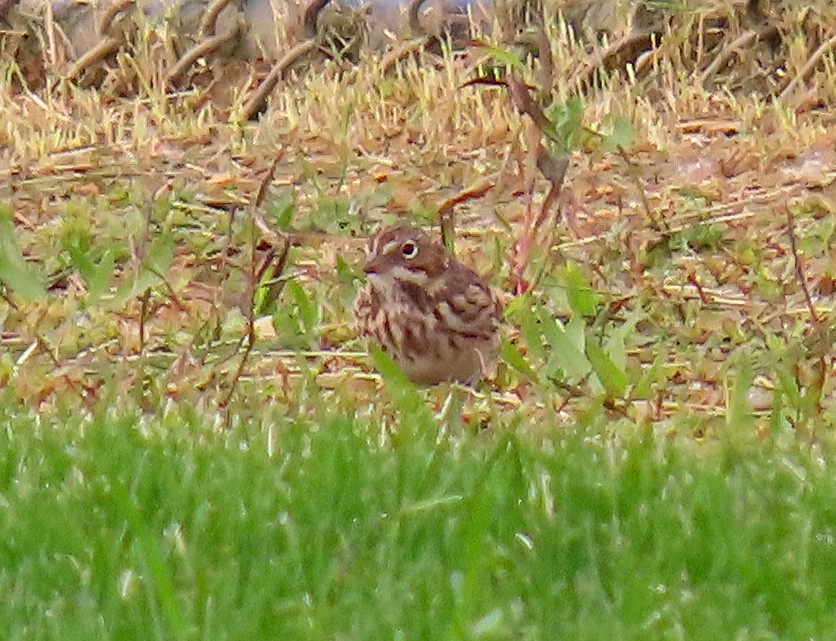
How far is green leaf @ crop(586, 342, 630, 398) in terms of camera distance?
216 inches

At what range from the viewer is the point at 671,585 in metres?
3.88

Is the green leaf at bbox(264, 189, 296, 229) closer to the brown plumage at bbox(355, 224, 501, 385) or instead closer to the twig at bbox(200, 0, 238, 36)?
the brown plumage at bbox(355, 224, 501, 385)

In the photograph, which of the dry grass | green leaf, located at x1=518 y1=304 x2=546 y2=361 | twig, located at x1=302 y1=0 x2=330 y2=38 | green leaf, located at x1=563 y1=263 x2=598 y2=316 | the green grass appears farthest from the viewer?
twig, located at x1=302 y1=0 x2=330 y2=38

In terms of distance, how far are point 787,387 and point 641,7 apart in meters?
3.79

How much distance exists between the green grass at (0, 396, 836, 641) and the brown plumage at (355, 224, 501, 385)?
93cm

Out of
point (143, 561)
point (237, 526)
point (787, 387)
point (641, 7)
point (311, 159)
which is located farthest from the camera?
point (641, 7)

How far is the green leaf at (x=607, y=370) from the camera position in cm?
548

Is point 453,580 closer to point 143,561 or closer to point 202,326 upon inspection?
point 143,561

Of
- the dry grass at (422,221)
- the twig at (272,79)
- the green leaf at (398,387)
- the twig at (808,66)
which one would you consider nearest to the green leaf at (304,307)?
the dry grass at (422,221)

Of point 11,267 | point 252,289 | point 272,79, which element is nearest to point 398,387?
point 252,289

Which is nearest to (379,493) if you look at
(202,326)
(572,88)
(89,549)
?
(89,549)

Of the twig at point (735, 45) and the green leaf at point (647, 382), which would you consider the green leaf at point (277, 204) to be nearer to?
the green leaf at point (647, 382)

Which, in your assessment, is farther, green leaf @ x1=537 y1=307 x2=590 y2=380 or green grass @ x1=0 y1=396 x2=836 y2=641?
green leaf @ x1=537 y1=307 x2=590 y2=380

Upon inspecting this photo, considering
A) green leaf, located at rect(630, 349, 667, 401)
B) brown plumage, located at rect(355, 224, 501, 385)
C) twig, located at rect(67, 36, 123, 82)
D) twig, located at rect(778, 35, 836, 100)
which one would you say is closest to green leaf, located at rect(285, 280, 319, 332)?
brown plumage, located at rect(355, 224, 501, 385)
